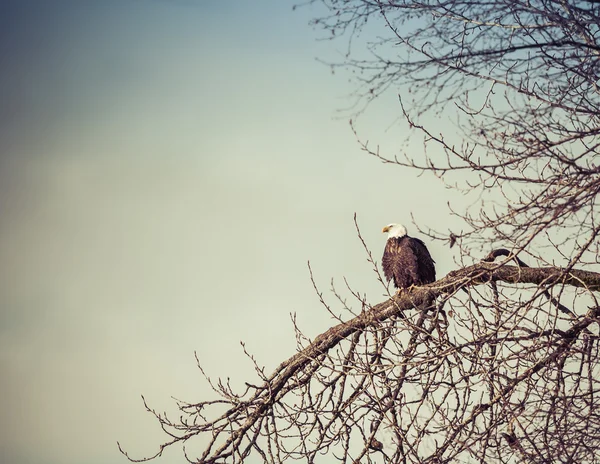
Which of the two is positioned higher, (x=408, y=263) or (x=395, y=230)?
(x=395, y=230)

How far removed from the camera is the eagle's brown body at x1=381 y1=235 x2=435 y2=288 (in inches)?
292

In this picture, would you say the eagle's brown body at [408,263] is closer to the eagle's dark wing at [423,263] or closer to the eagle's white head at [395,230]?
the eagle's dark wing at [423,263]

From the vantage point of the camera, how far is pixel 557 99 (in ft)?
11.7

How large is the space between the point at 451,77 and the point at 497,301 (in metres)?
1.30

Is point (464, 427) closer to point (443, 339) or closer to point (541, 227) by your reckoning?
point (443, 339)

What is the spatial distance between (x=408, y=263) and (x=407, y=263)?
1cm

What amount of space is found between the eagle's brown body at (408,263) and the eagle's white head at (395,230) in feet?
0.34

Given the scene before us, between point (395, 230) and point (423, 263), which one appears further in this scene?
point (395, 230)

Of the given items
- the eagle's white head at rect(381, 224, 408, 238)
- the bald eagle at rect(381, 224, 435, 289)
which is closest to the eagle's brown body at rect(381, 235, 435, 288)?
the bald eagle at rect(381, 224, 435, 289)

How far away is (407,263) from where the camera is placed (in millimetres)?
7465

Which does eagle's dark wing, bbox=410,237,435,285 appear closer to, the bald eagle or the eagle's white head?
the bald eagle

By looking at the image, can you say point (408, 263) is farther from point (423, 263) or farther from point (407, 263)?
point (423, 263)

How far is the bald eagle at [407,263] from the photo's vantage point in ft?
→ 24.4

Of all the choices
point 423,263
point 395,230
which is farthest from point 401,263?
point 395,230
